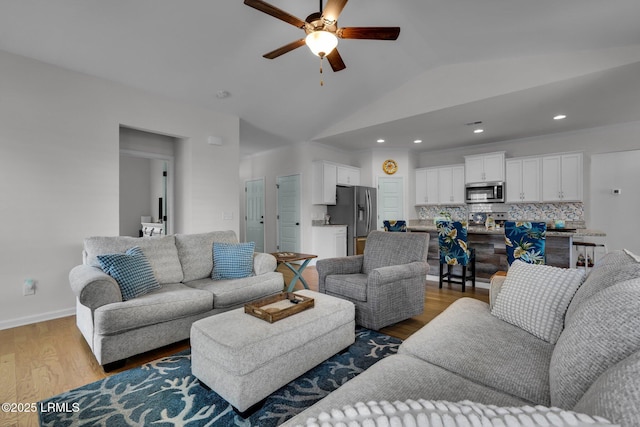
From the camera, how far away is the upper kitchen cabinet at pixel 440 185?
21.3 ft

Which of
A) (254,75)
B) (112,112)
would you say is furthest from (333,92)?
(112,112)

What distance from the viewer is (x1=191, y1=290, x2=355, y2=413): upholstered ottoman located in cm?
157

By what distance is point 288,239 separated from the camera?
6.70 meters

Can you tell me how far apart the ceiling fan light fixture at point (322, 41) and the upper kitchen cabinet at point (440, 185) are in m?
5.04

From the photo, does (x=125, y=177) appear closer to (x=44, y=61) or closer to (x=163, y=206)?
(x=163, y=206)

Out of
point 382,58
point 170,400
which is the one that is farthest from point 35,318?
point 382,58

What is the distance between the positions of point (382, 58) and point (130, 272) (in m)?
3.93

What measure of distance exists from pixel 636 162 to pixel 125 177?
8193mm

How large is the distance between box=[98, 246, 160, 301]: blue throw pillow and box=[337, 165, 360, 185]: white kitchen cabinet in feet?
15.2

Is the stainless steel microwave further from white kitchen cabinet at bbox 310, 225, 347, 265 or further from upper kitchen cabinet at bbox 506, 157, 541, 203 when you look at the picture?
white kitchen cabinet at bbox 310, 225, 347, 265

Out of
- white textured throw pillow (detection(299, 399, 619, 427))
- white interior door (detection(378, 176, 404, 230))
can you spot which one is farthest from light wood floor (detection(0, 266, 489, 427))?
white interior door (detection(378, 176, 404, 230))

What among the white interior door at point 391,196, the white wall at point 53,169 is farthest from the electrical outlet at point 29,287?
the white interior door at point 391,196

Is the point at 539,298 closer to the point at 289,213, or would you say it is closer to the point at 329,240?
the point at 329,240

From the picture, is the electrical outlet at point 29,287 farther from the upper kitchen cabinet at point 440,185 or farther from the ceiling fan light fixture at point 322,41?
the upper kitchen cabinet at point 440,185
